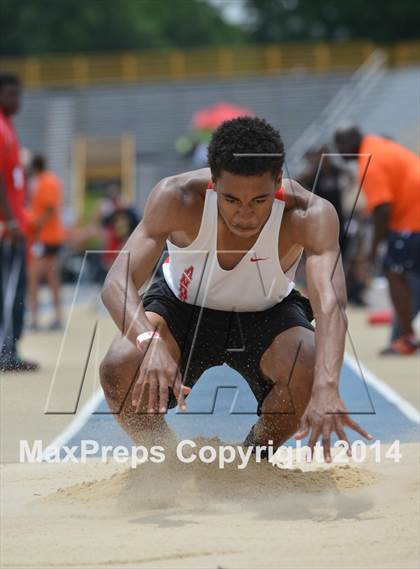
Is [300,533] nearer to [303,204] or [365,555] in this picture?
[365,555]

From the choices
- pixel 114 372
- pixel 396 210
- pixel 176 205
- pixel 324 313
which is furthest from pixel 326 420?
pixel 396 210

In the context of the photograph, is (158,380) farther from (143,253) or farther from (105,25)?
(105,25)

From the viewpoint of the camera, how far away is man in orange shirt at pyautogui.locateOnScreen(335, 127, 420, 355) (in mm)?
8812

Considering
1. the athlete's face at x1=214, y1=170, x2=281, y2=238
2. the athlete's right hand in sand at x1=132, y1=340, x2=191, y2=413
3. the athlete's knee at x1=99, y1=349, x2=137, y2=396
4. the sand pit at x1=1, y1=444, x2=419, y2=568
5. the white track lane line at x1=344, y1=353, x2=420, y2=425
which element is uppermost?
the athlete's face at x1=214, y1=170, x2=281, y2=238

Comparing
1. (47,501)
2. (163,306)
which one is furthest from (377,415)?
(47,501)

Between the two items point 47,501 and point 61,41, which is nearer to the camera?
point 47,501

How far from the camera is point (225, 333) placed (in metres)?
4.58

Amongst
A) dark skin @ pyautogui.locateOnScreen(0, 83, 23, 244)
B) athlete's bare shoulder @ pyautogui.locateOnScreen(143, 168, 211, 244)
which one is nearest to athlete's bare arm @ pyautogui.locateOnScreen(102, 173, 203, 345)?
athlete's bare shoulder @ pyautogui.locateOnScreen(143, 168, 211, 244)

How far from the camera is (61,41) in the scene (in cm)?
5434

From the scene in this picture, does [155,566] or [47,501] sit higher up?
[155,566]

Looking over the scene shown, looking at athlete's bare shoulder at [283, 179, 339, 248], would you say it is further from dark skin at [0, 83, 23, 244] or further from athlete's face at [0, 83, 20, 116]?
athlete's face at [0, 83, 20, 116]

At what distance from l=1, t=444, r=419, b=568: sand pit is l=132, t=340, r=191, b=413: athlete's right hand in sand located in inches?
16.5

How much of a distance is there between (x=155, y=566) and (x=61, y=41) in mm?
53126

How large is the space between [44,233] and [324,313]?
9.64 metres
